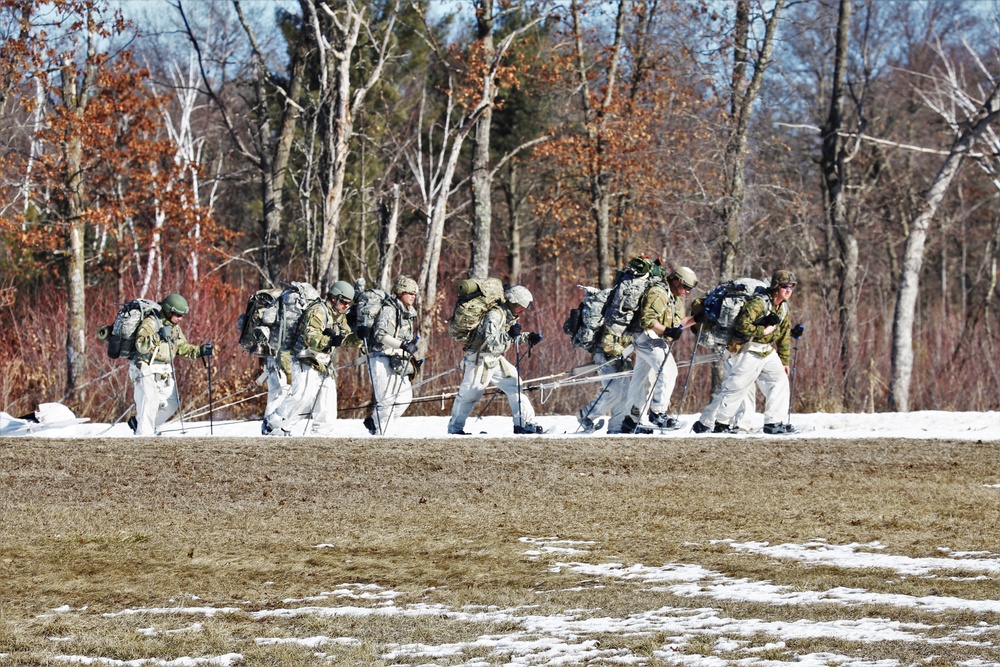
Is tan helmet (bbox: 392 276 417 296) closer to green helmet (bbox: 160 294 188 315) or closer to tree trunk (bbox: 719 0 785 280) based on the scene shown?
green helmet (bbox: 160 294 188 315)

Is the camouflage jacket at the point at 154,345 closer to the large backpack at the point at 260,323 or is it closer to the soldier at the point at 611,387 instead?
the large backpack at the point at 260,323

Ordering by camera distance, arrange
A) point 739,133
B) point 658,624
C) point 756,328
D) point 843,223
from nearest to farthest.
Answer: point 658,624, point 756,328, point 739,133, point 843,223

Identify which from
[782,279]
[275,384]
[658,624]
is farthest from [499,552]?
[275,384]

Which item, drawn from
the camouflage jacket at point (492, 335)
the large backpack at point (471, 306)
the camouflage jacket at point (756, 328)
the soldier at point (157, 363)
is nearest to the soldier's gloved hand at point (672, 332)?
the camouflage jacket at point (756, 328)

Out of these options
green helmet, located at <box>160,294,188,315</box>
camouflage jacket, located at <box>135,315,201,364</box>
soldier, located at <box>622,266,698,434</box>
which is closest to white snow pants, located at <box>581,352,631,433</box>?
soldier, located at <box>622,266,698,434</box>

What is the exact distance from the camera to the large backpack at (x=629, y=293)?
1783cm

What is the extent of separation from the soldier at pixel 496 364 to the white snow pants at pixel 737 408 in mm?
2112

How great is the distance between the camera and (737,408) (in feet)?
60.1

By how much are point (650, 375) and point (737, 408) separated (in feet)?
4.01

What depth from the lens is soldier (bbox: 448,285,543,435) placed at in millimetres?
18109

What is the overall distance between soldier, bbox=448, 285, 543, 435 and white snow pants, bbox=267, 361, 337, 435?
5.54 feet

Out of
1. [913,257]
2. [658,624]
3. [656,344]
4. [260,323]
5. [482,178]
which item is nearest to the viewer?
[658,624]

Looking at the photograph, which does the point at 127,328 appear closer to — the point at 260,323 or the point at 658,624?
the point at 260,323

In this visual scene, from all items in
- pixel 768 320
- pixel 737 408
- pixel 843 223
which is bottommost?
pixel 737 408
